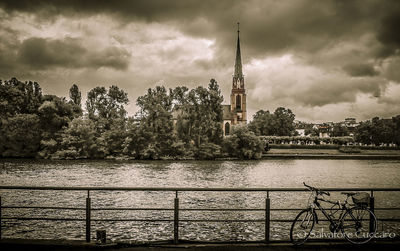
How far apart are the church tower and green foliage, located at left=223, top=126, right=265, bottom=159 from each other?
2006 inches

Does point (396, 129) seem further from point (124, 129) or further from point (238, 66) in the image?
point (124, 129)

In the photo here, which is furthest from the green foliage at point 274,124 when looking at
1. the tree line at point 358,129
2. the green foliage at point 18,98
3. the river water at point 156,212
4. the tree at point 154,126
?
the river water at point 156,212

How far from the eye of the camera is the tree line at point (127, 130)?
228 ft

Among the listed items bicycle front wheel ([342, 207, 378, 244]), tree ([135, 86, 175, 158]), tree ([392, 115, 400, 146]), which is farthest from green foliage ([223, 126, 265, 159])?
tree ([392, 115, 400, 146])

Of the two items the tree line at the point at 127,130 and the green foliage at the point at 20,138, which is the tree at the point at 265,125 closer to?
the tree line at the point at 127,130

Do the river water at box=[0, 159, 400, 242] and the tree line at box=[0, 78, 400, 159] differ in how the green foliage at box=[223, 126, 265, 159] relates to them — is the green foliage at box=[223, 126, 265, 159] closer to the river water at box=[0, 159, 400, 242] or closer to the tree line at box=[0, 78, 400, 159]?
the tree line at box=[0, 78, 400, 159]

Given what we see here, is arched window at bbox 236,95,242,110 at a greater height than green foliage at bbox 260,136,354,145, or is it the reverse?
arched window at bbox 236,95,242,110

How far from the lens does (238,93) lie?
129 meters

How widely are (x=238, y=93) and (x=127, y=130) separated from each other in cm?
6663

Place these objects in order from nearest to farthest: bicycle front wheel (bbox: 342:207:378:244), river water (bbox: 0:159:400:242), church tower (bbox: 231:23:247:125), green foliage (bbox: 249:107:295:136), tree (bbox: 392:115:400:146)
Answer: bicycle front wheel (bbox: 342:207:378:244), river water (bbox: 0:159:400:242), tree (bbox: 392:115:400:146), green foliage (bbox: 249:107:295:136), church tower (bbox: 231:23:247:125)

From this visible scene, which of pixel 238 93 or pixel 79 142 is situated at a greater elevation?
pixel 238 93

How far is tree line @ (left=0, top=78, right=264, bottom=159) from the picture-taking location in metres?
69.4

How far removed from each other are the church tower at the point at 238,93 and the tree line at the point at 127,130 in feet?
165

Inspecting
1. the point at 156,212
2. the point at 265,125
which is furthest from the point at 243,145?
the point at 156,212
